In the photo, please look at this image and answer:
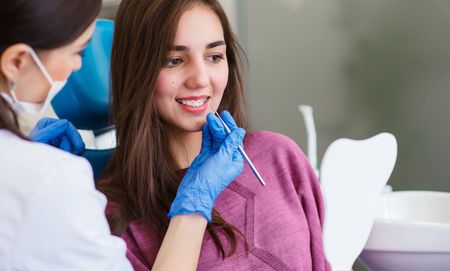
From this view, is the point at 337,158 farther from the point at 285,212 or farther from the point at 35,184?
the point at 35,184

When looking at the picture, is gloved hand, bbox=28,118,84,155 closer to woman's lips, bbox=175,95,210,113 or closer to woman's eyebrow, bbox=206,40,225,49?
woman's lips, bbox=175,95,210,113

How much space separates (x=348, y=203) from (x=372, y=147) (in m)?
0.21

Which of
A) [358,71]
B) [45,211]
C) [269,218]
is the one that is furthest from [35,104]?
[358,71]

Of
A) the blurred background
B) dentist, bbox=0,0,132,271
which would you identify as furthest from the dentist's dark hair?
the blurred background

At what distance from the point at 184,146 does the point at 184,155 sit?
23 mm

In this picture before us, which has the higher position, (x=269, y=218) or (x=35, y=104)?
(x=35, y=104)

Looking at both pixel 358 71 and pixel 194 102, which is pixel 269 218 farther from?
pixel 358 71

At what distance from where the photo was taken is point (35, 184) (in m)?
0.90

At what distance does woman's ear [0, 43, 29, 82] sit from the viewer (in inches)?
36.4

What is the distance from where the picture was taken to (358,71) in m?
2.73

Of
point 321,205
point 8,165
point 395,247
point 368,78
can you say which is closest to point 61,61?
point 8,165

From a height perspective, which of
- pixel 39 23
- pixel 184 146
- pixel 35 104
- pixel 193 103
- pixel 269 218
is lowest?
pixel 269 218

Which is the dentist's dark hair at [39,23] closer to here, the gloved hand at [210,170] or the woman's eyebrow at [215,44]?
the gloved hand at [210,170]

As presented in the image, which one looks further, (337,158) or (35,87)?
(337,158)
